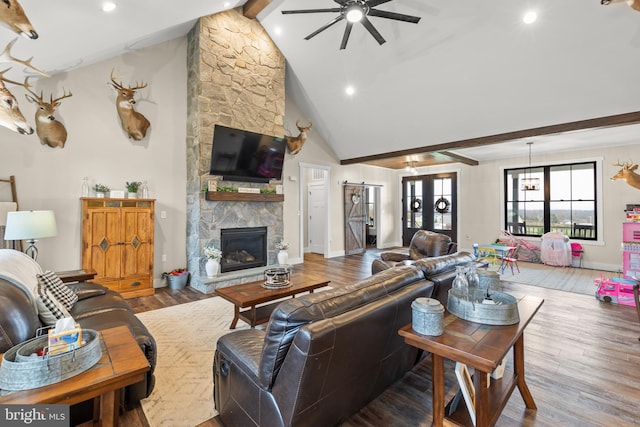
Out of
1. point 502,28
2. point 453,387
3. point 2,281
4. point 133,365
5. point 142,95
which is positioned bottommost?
point 453,387

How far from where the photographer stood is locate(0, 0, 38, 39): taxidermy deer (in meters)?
2.18

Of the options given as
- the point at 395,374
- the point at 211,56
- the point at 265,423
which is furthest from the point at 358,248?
the point at 265,423

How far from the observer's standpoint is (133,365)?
1.29 m

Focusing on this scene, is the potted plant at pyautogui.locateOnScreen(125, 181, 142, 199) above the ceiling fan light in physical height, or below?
below

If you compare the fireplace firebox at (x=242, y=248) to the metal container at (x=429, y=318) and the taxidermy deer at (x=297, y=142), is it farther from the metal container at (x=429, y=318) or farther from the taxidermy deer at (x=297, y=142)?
the metal container at (x=429, y=318)

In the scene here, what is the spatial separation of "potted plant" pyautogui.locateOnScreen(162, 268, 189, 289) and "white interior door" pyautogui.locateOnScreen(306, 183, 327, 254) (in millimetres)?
4124

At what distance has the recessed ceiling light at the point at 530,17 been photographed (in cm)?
350

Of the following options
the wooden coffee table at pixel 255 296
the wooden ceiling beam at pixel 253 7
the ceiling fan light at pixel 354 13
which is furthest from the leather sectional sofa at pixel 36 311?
the wooden ceiling beam at pixel 253 7

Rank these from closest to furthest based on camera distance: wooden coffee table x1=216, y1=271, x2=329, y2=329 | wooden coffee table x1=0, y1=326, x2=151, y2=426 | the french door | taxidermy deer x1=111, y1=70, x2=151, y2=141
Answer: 1. wooden coffee table x1=0, y1=326, x2=151, y2=426
2. wooden coffee table x1=216, y1=271, x2=329, y2=329
3. taxidermy deer x1=111, y1=70, x2=151, y2=141
4. the french door

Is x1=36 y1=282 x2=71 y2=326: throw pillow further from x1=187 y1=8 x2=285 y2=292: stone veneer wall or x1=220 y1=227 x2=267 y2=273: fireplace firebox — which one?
x1=220 y1=227 x2=267 y2=273: fireplace firebox

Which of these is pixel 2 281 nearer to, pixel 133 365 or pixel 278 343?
pixel 133 365

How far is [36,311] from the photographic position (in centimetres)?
165

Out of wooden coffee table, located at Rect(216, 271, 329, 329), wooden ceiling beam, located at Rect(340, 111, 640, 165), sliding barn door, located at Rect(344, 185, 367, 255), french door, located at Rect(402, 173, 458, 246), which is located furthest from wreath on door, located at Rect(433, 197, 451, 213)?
wooden coffee table, located at Rect(216, 271, 329, 329)

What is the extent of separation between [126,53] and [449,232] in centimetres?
870
